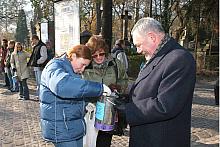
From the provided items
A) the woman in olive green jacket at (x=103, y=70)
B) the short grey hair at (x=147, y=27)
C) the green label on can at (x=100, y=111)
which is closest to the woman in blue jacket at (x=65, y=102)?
the green label on can at (x=100, y=111)

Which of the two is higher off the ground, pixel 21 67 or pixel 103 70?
pixel 103 70

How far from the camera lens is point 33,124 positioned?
6.66 metres

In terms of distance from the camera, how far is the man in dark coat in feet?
7.58

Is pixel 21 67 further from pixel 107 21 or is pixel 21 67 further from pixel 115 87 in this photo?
pixel 115 87

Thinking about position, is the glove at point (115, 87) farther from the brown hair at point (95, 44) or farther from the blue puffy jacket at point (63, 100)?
the blue puffy jacket at point (63, 100)

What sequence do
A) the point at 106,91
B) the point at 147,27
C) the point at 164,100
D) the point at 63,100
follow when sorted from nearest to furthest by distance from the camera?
the point at 164,100 → the point at 147,27 → the point at 106,91 → the point at 63,100

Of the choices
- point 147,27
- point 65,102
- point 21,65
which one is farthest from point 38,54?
point 147,27

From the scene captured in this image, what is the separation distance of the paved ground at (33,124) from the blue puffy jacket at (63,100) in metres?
2.49

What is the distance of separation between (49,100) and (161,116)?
1.02 metres

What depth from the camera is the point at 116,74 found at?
3.90 m

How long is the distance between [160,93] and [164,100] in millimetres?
67

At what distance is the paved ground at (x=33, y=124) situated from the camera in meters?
5.52

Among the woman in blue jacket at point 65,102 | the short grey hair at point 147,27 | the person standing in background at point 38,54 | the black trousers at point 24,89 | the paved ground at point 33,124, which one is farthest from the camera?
the black trousers at point 24,89

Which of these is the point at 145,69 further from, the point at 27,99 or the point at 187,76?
the point at 27,99
